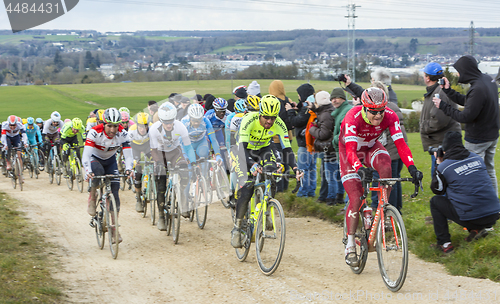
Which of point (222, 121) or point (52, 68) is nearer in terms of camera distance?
point (222, 121)

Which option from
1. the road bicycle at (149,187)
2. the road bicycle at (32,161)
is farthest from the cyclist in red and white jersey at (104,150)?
the road bicycle at (32,161)

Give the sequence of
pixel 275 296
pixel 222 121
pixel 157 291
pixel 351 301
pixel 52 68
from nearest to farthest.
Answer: pixel 351 301 < pixel 275 296 < pixel 157 291 < pixel 222 121 < pixel 52 68

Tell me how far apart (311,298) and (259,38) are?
12664cm

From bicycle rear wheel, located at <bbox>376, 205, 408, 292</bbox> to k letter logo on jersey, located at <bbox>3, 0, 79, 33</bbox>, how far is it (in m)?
6.22

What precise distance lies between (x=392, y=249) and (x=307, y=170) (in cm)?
507

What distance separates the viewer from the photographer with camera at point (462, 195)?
6.11 meters

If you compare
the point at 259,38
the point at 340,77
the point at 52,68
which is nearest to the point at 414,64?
the point at 259,38

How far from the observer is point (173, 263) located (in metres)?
7.56

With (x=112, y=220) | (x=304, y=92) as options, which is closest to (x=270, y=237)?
(x=112, y=220)

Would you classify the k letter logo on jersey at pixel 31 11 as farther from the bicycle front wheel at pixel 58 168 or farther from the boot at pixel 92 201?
the bicycle front wheel at pixel 58 168

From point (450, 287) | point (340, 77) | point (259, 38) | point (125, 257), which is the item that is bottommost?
point (125, 257)

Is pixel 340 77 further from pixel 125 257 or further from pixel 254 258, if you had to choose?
pixel 125 257

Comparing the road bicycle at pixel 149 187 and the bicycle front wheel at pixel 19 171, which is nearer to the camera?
the road bicycle at pixel 149 187

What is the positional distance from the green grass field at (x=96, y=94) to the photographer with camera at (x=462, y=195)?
1559 inches
